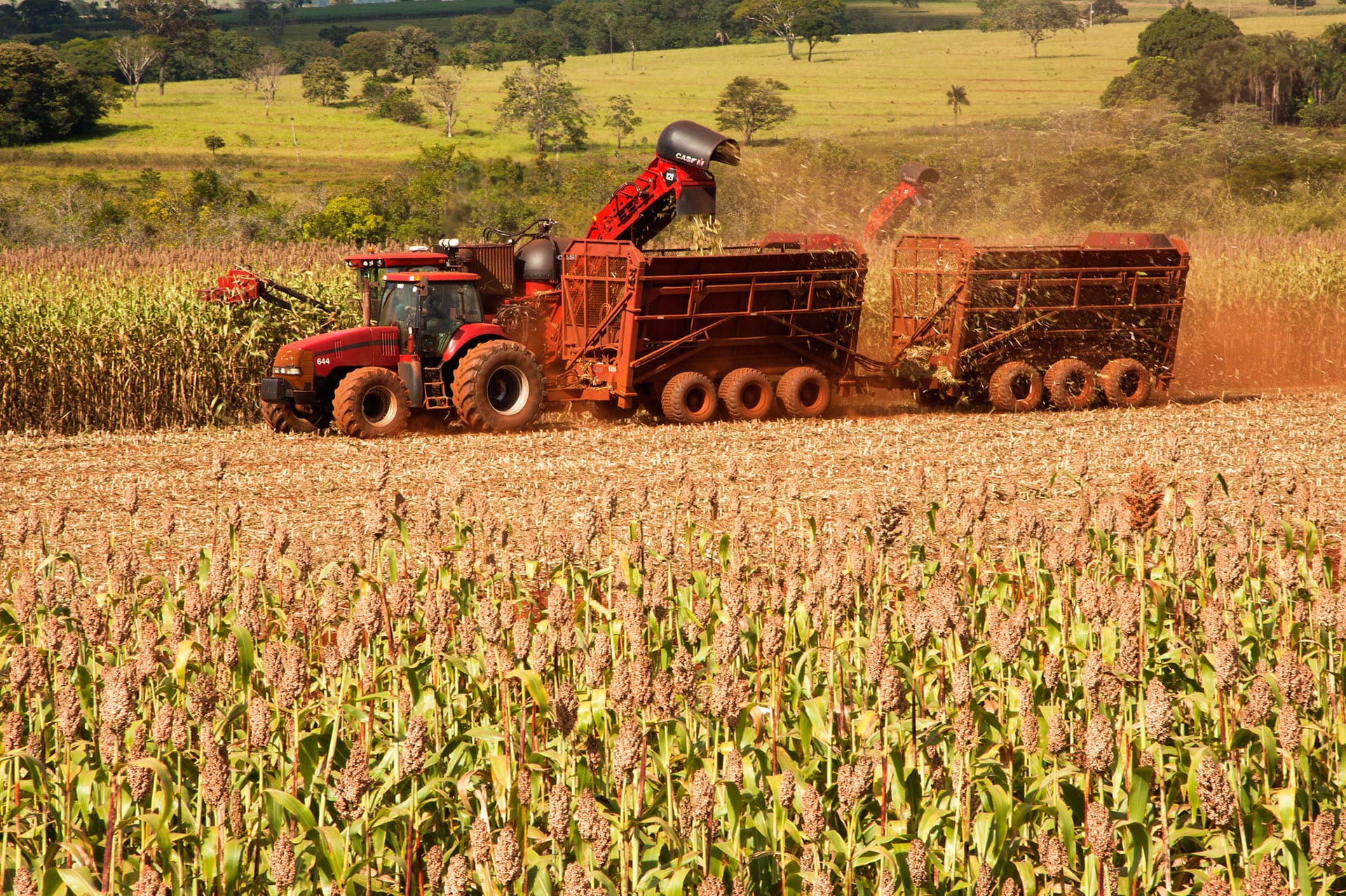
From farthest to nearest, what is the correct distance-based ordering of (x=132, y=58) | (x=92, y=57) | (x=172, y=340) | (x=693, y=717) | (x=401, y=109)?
(x=92, y=57)
(x=132, y=58)
(x=401, y=109)
(x=172, y=340)
(x=693, y=717)

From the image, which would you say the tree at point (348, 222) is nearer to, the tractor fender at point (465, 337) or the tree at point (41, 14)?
the tractor fender at point (465, 337)

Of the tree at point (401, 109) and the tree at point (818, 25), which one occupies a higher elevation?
the tree at point (818, 25)

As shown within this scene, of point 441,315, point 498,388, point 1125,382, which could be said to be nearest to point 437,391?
point 498,388

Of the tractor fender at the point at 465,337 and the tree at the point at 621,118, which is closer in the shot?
the tractor fender at the point at 465,337

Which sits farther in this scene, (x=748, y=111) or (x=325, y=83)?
(x=325, y=83)

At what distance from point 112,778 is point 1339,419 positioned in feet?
44.1

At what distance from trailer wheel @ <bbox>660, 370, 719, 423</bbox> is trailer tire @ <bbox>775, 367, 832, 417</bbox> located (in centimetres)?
79

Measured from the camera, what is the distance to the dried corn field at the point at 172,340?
14242 mm

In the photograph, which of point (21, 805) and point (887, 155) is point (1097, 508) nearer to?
point (21, 805)

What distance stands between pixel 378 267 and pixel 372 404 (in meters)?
1.44

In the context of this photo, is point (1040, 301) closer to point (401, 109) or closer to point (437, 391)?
point (437, 391)

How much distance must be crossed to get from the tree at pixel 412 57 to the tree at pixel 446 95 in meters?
6.95

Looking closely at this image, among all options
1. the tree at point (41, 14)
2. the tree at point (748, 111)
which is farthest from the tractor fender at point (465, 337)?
the tree at point (41, 14)

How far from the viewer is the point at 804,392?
14.4 metres
